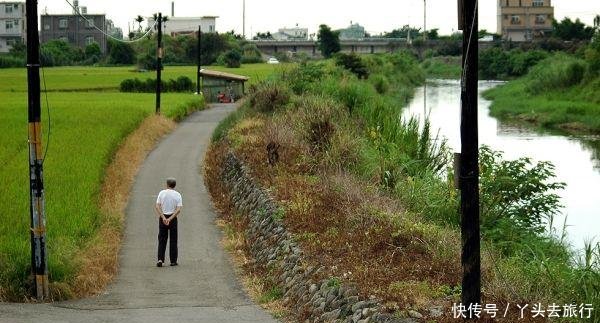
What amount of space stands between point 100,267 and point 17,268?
144cm

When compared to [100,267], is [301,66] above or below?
above

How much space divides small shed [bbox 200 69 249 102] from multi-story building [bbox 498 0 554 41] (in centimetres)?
7596

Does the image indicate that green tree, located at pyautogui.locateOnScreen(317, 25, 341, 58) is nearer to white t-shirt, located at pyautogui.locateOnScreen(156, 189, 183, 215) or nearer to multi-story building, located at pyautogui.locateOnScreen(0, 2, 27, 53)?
multi-story building, located at pyautogui.locateOnScreen(0, 2, 27, 53)

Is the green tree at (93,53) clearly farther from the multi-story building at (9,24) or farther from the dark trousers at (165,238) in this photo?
the dark trousers at (165,238)

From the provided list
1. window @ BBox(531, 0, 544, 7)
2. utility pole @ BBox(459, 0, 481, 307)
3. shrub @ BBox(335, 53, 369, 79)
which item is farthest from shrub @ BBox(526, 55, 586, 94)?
window @ BBox(531, 0, 544, 7)

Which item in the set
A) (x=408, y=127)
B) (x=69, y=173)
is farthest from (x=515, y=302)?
(x=408, y=127)

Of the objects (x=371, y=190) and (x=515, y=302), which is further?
(x=371, y=190)

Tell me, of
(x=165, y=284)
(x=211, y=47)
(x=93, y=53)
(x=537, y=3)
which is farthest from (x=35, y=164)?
(x=537, y=3)

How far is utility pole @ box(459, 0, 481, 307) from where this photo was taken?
9305mm

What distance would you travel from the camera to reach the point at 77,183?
20.2m

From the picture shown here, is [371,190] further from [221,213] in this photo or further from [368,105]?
[368,105]

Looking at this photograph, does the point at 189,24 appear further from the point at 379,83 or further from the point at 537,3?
the point at 379,83

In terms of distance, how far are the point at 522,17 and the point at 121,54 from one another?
201 feet

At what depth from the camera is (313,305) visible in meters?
11.8
